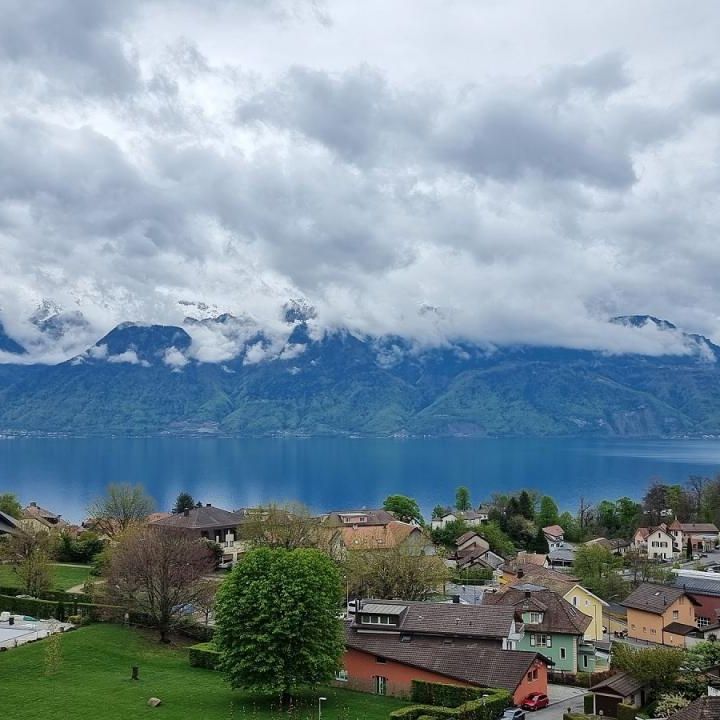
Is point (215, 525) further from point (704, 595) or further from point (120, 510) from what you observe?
point (704, 595)

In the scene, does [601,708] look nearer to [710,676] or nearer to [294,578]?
[710,676]

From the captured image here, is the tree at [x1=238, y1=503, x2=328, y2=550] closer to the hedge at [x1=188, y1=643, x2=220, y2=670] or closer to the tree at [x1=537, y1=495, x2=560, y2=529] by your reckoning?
the hedge at [x1=188, y1=643, x2=220, y2=670]

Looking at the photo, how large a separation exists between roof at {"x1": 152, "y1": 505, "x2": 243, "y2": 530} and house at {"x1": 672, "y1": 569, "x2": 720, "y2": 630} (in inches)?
1537

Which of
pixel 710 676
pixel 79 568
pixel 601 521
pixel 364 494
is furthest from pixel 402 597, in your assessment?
pixel 364 494

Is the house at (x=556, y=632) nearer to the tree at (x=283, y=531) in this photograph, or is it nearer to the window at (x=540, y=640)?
the window at (x=540, y=640)

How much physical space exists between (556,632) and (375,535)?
3111 cm

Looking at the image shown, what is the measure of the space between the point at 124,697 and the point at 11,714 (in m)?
4.56

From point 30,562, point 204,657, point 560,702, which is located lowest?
point 560,702

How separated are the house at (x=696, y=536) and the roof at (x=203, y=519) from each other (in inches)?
2208

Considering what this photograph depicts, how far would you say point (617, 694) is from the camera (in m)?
34.7

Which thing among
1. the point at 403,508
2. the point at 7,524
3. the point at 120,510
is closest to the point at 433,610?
the point at 120,510

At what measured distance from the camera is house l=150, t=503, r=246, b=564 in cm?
7088

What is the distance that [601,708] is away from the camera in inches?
1374

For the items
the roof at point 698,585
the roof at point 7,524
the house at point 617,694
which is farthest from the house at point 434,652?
the roof at point 7,524
